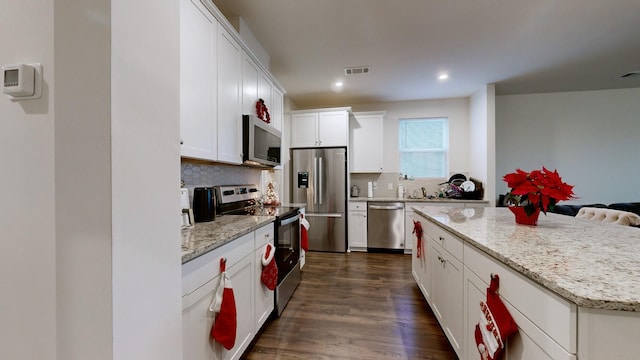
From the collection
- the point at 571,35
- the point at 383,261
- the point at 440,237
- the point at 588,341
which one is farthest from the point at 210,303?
the point at 571,35

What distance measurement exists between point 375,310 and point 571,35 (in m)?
Answer: 3.36

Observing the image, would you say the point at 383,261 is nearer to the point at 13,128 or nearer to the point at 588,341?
the point at 588,341

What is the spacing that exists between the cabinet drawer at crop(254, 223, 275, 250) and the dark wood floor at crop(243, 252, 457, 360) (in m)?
0.71

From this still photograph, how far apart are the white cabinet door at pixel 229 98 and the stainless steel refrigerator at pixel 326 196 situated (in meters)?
2.10

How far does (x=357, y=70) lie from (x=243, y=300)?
119 inches

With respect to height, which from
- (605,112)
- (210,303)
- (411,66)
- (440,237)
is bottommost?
(210,303)

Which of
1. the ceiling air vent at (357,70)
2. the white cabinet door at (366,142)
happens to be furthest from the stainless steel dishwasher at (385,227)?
the ceiling air vent at (357,70)

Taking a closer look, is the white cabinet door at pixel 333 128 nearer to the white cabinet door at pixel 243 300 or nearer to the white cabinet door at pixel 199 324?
the white cabinet door at pixel 243 300

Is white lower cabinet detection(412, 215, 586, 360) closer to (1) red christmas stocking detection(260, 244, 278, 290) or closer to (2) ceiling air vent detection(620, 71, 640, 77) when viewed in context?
(1) red christmas stocking detection(260, 244, 278, 290)

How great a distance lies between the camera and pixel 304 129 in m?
4.29

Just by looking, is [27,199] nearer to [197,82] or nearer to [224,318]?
[224,318]

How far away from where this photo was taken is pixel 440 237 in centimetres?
185

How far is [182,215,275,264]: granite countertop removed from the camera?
42.3 inches

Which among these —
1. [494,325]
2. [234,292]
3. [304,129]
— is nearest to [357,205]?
[304,129]
